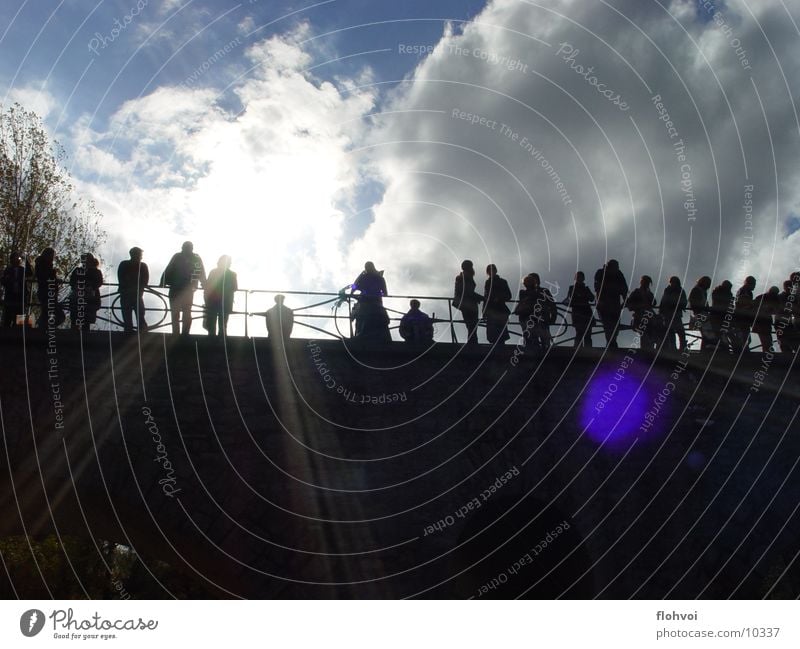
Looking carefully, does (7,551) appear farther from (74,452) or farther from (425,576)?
(425,576)

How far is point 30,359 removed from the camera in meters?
9.88

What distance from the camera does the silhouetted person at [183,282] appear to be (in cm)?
1063

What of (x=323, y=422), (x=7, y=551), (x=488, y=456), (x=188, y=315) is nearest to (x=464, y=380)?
(x=488, y=456)

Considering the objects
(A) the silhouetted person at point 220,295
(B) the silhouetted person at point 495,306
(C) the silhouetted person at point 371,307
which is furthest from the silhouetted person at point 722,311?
(A) the silhouetted person at point 220,295

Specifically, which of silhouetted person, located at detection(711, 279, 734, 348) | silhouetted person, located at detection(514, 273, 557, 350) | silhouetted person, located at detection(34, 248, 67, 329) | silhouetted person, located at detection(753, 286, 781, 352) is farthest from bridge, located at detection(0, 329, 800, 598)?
silhouetted person, located at detection(753, 286, 781, 352)

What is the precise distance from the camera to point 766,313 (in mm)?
13312

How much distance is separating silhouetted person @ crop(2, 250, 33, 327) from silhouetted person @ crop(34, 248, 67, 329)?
0.71 feet

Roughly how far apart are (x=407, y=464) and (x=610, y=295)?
501cm

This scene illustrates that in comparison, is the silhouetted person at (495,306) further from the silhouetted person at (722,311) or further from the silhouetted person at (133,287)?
the silhouetted person at (133,287)

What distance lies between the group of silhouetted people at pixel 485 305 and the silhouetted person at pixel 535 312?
0.02 metres

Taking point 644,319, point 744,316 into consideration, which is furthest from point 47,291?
point 744,316

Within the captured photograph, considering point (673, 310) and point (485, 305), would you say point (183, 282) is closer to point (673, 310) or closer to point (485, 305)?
point (485, 305)

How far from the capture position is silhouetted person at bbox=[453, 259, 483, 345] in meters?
11.8

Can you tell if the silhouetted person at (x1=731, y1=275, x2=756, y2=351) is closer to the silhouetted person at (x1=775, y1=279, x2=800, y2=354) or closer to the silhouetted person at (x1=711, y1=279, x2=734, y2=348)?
the silhouetted person at (x1=711, y1=279, x2=734, y2=348)
